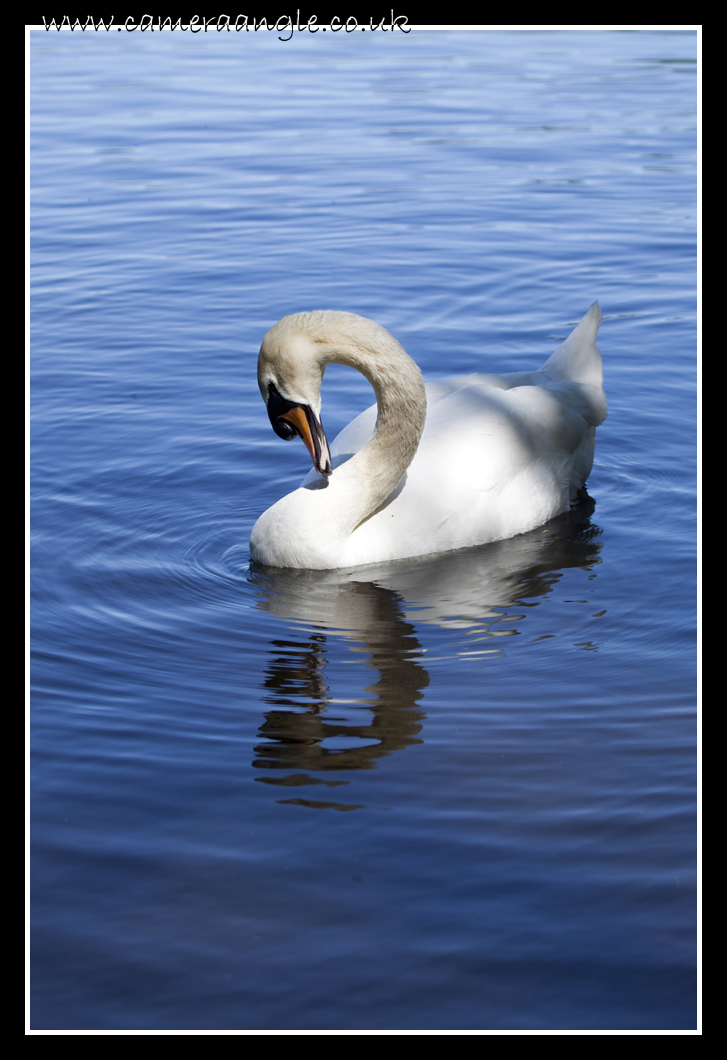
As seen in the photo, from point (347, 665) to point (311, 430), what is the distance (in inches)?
58.1

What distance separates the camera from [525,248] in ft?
42.2

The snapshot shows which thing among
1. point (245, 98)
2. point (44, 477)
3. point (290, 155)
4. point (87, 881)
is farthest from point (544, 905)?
point (245, 98)

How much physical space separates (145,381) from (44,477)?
1925 mm

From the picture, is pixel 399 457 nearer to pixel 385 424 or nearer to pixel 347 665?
pixel 385 424

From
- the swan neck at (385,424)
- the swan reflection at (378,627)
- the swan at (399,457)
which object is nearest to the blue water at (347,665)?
the swan reflection at (378,627)

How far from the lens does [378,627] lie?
20.4 ft

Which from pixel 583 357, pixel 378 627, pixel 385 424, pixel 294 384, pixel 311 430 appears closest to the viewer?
pixel 378 627

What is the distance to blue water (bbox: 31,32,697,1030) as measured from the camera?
396 cm

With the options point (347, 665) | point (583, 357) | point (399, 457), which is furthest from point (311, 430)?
point (583, 357)

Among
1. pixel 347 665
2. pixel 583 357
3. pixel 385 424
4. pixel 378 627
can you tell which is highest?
pixel 583 357

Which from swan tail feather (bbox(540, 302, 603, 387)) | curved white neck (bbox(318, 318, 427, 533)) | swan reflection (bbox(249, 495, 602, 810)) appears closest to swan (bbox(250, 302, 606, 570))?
curved white neck (bbox(318, 318, 427, 533))

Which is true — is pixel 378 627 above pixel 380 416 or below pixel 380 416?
below

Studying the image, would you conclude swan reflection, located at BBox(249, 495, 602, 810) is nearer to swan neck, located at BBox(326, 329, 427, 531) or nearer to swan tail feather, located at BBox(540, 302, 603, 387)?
swan neck, located at BBox(326, 329, 427, 531)

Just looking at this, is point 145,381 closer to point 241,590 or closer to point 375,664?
point 241,590
